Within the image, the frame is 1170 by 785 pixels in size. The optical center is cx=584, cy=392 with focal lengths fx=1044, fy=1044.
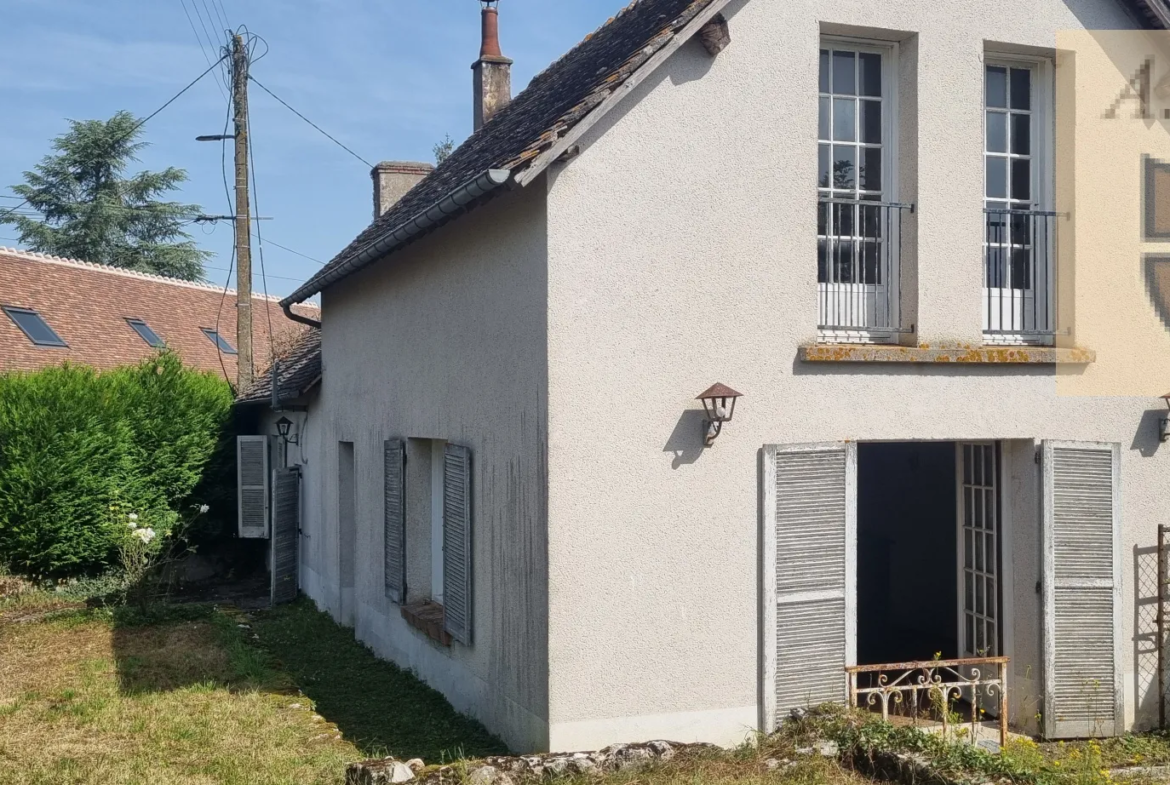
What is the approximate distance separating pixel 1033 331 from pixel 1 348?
18.1 metres

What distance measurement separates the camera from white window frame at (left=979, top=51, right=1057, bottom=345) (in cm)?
796

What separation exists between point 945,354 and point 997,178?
166 centimetres

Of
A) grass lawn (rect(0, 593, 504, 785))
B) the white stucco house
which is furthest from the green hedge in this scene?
the white stucco house

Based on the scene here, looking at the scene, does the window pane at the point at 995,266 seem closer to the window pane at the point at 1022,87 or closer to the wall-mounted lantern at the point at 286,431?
the window pane at the point at 1022,87

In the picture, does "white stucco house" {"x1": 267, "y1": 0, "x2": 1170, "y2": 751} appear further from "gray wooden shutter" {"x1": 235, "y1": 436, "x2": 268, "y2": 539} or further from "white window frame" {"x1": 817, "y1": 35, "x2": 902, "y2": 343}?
"gray wooden shutter" {"x1": 235, "y1": 436, "x2": 268, "y2": 539}

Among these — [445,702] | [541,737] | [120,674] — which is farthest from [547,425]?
[120,674]

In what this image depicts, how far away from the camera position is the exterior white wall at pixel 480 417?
6941mm

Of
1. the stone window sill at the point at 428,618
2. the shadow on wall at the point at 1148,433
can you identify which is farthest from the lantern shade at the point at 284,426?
the shadow on wall at the point at 1148,433

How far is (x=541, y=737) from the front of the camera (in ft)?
22.1

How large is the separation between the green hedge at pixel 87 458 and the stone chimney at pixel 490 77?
6.56m

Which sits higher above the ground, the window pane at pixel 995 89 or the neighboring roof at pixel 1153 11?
the neighboring roof at pixel 1153 11

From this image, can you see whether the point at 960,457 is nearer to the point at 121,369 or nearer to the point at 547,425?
the point at 547,425

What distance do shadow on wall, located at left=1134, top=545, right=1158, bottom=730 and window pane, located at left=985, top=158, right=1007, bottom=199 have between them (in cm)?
288

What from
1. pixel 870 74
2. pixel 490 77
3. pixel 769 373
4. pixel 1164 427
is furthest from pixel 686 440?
pixel 490 77
